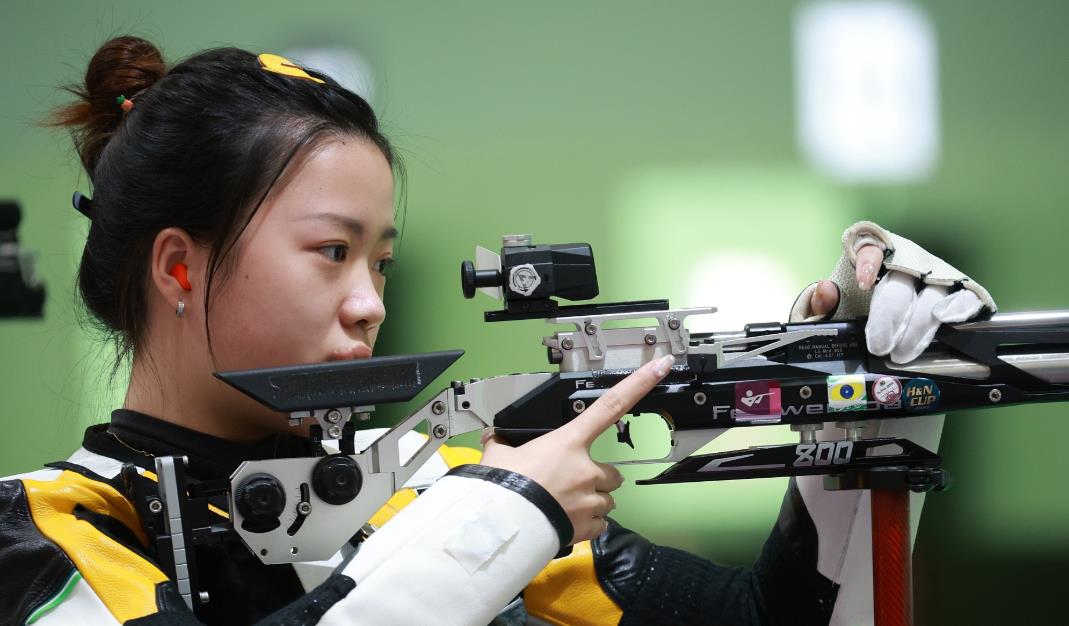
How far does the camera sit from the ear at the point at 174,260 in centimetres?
102

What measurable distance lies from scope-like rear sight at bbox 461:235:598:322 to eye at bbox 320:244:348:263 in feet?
0.41

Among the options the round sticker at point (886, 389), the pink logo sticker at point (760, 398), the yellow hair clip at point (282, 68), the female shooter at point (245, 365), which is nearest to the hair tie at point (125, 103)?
the female shooter at point (245, 365)

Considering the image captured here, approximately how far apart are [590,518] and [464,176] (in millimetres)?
941

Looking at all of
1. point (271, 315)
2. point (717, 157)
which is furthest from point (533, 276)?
point (717, 157)

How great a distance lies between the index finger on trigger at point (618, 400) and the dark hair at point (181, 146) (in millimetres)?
377

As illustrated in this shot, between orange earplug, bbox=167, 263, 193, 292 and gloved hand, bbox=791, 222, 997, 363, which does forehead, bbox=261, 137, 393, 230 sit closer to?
orange earplug, bbox=167, 263, 193, 292

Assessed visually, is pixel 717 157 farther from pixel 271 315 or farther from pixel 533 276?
pixel 271 315

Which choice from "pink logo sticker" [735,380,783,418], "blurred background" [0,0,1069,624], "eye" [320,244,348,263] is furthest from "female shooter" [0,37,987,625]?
"blurred background" [0,0,1069,624]

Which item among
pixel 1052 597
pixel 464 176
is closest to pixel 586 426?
pixel 464 176

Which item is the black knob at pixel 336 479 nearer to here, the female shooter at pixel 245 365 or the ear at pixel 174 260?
the female shooter at pixel 245 365

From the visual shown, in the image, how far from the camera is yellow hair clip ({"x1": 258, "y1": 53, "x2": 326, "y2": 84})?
110 centimetres

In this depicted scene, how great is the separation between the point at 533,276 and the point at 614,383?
133 millimetres

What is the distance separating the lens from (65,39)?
5.64 feet

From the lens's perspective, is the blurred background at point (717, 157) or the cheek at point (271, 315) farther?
the blurred background at point (717, 157)
